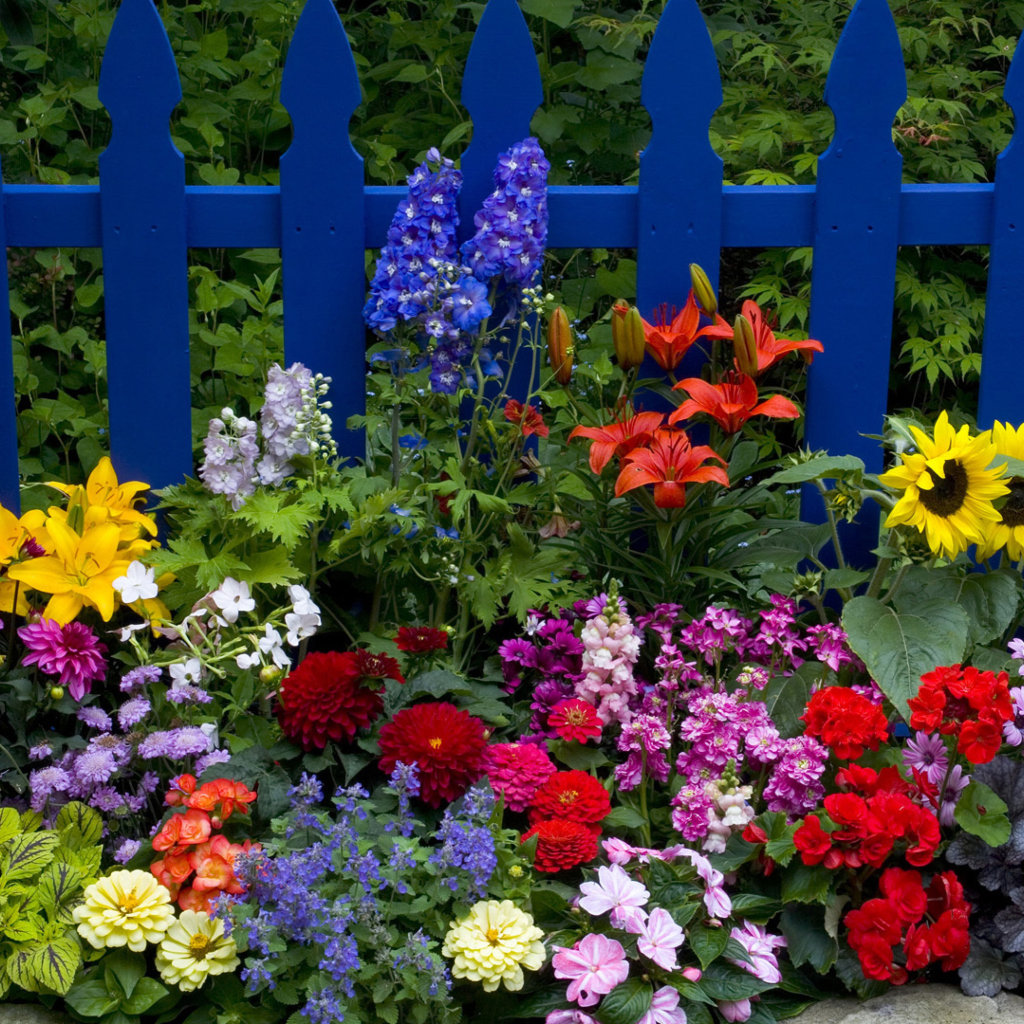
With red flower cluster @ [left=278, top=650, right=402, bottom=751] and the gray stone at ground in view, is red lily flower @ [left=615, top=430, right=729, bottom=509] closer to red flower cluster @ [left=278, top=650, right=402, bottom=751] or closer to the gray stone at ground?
red flower cluster @ [left=278, top=650, right=402, bottom=751]

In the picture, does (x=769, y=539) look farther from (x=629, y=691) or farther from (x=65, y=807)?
(x=65, y=807)

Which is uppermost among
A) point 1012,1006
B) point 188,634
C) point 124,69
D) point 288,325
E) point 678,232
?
point 124,69

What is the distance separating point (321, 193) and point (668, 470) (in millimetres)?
968

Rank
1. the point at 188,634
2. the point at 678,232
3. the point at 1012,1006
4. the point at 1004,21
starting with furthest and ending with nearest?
the point at 1004,21, the point at 678,232, the point at 188,634, the point at 1012,1006

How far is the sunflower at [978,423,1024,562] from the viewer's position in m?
2.38

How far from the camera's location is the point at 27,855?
190 cm

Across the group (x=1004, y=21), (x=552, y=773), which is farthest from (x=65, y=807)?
(x=1004, y=21)

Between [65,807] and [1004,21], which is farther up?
[1004,21]

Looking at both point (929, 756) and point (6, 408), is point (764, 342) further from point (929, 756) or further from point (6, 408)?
point (6, 408)

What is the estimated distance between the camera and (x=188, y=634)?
7.57 feet

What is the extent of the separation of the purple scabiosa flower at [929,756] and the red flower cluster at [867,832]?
0.61ft

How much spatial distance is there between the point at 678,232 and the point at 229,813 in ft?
5.03

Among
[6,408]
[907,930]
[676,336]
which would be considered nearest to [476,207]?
[676,336]

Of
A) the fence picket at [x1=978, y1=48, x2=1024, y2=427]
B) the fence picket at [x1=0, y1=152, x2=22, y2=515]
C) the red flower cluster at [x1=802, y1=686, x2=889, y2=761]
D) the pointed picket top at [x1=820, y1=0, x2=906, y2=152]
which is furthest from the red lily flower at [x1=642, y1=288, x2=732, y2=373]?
the fence picket at [x1=0, y1=152, x2=22, y2=515]
